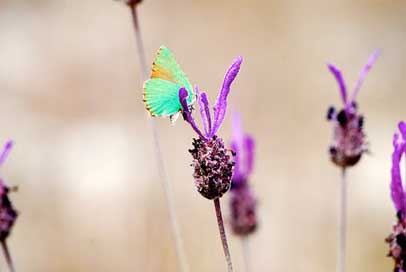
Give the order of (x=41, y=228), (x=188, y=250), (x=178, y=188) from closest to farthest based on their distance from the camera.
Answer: (x=188, y=250), (x=41, y=228), (x=178, y=188)

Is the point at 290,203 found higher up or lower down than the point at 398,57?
lower down

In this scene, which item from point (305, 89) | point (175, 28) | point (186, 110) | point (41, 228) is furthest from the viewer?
point (175, 28)

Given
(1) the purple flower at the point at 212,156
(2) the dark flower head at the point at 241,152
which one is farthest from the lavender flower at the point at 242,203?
(1) the purple flower at the point at 212,156

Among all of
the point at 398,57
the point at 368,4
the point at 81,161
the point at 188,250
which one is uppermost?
the point at 368,4

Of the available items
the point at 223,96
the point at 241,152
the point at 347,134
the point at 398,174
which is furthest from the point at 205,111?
Result: the point at 241,152

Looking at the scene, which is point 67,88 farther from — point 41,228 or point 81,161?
point 41,228

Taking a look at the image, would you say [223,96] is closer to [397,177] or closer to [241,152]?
[397,177]

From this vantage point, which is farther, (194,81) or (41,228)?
(194,81)

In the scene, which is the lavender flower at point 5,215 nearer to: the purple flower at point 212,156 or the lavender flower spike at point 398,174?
the purple flower at point 212,156

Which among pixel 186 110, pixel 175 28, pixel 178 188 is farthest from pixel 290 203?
pixel 186 110
